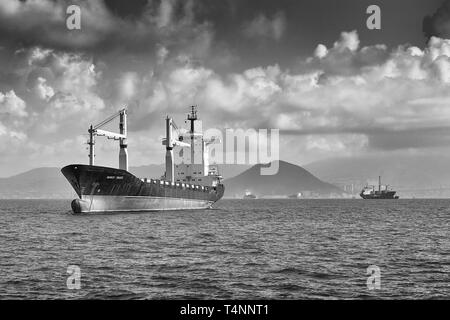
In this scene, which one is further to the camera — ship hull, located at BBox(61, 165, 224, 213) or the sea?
ship hull, located at BBox(61, 165, 224, 213)

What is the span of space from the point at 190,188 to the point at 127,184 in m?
26.5

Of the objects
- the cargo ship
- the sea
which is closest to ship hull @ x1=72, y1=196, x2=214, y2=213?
the cargo ship

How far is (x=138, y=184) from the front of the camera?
→ 246ft

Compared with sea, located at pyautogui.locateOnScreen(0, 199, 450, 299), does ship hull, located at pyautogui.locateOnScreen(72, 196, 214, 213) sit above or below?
above

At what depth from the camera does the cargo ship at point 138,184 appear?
69000 millimetres

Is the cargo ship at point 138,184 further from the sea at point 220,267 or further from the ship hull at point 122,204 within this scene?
the sea at point 220,267

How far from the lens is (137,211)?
7894 centimetres

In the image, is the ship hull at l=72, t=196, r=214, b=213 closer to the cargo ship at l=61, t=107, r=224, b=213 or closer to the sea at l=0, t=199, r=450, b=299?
the cargo ship at l=61, t=107, r=224, b=213

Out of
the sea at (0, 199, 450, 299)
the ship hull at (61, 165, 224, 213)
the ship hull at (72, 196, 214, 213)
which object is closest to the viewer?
the sea at (0, 199, 450, 299)

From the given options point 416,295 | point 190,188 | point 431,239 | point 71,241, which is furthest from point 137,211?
point 416,295

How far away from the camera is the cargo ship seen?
6900 centimetres

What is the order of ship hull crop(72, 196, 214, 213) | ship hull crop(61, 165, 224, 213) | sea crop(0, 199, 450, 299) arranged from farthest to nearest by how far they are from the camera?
ship hull crop(72, 196, 214, 213) → ship hull crop(61, 165, 224, 213) → sea crop(0, 199, 450, 299)

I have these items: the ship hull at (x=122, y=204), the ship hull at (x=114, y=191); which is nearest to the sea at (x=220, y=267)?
the ship hull at (x=114, y=191)

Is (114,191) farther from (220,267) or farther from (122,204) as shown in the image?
(220,267)
